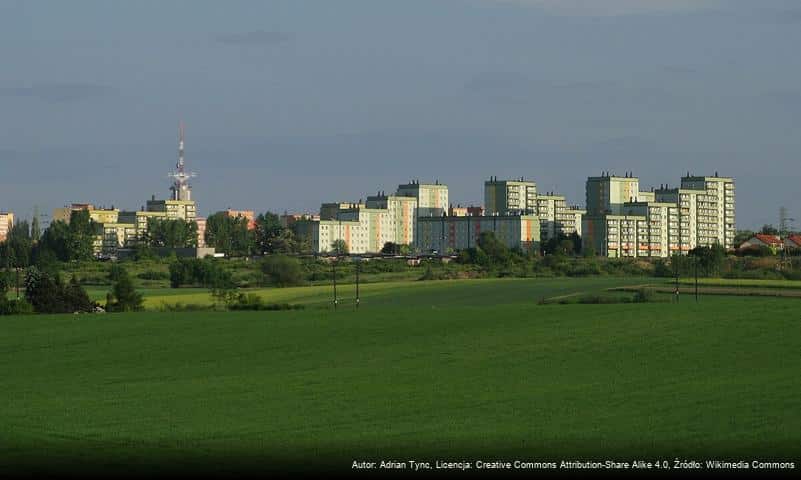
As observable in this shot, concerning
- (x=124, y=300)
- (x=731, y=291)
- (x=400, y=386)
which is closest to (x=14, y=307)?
(x=124, y=300)

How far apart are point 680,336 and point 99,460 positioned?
98.5ft

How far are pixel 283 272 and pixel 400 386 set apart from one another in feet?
278

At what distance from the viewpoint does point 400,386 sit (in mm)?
40031

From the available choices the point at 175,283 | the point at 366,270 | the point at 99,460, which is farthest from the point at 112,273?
the point at 99,460

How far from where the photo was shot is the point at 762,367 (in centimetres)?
4206

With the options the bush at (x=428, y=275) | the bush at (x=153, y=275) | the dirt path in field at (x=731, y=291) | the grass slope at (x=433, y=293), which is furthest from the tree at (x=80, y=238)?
the dirt path in field at (x=731, y=291)

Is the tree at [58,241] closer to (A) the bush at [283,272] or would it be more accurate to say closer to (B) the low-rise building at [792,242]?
(A) the bush at [283,272]

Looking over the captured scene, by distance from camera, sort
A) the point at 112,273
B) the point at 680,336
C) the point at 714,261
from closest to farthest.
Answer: the point at 680,336
the point at 714,261
the point at 112,273

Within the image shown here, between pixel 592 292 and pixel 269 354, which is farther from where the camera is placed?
pixel 592 292

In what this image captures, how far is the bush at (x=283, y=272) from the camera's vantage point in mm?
124062

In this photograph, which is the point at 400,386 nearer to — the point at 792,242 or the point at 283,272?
the point at 283,272

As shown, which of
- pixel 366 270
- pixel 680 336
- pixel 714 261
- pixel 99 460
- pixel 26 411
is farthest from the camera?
pixel 366 270

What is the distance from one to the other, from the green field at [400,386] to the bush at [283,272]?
2061 inches

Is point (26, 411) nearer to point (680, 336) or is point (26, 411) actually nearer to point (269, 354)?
point (269, 354)
